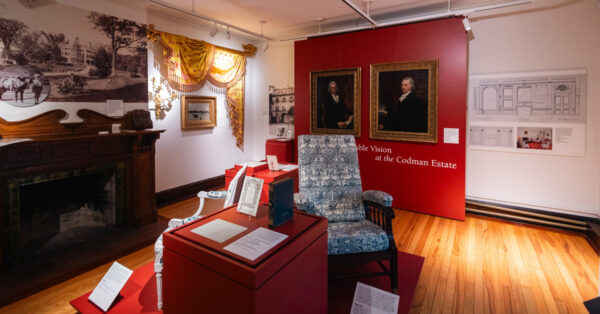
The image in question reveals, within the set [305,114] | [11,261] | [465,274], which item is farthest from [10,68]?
[465,274]

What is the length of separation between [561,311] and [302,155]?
2.56 m

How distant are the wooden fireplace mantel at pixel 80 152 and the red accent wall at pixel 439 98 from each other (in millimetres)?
3182

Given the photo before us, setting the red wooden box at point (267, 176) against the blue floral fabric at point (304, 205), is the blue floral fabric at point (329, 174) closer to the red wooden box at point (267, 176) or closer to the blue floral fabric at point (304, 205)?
the blue floral fabric at point (304, 205)

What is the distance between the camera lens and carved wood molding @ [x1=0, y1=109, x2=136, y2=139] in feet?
11.1

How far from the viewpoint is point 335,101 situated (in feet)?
18.4

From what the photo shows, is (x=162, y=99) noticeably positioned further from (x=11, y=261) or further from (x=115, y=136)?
(x=11, y=261)

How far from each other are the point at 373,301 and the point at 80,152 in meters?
3.57

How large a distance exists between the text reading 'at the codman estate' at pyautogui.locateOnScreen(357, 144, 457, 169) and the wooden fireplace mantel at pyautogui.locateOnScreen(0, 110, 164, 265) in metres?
3.39

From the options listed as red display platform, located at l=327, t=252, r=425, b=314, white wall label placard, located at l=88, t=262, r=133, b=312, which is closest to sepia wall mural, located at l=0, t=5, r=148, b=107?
white wall label placard, located at l=88, t=262, r=133, b=312

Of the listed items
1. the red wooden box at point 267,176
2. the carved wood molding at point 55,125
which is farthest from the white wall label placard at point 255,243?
the carved wood molding at point 55,125

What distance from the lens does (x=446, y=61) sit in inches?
179

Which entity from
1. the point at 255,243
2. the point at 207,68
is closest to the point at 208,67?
the point at 207,68

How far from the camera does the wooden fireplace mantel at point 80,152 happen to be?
3121 millimetres

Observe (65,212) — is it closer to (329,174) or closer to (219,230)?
(219,230)
